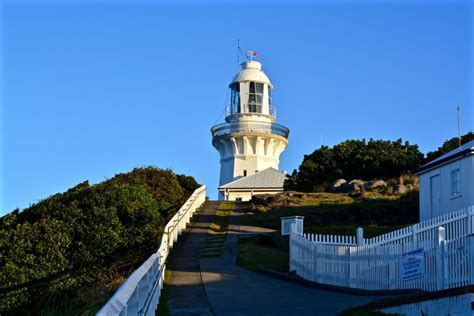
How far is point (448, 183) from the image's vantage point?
28.2 m

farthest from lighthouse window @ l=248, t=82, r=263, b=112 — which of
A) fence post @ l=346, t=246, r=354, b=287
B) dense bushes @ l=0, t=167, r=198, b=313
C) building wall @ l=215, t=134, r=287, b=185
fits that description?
fence post @ l=346, t=246, r=354, b=287

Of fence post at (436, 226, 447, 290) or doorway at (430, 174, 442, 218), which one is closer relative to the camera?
fence post at (436, 226, 447, 290)

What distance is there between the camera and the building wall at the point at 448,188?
87.5 feet

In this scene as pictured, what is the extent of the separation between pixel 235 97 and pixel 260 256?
143ft

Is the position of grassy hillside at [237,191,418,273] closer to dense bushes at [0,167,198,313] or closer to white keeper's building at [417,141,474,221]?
white keeper's building at [417,141,474,221]

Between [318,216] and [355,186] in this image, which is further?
[355,186]

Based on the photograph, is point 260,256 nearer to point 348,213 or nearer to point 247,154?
point 348,213

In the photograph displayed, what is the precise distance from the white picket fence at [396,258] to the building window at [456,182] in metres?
4.65

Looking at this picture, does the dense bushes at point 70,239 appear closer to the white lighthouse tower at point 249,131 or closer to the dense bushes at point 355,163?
the dense bushes at point 355,163

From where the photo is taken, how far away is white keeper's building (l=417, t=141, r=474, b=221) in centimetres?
2673

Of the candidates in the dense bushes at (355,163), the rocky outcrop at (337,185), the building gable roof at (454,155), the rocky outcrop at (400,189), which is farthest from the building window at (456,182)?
the dense bushes at (355,163)

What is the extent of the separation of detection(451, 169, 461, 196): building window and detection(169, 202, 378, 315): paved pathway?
7.89 meters

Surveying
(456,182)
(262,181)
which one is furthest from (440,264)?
(262,181)

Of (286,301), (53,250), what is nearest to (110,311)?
(286,301)
